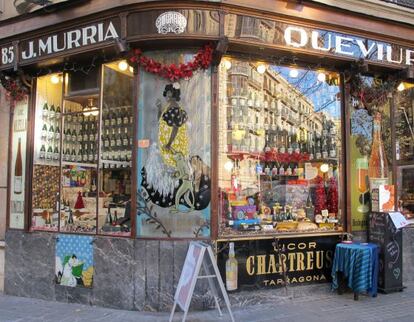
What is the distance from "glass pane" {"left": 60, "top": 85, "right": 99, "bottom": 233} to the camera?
7784 millimetres

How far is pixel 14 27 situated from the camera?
26.9 ft

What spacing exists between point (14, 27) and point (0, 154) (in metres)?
2.19

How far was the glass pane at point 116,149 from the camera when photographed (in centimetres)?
732

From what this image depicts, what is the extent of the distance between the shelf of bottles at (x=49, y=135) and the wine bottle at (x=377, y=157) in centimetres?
523

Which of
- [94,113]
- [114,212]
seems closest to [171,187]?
[114,212]

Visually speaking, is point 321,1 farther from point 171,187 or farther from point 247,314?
point 247,314

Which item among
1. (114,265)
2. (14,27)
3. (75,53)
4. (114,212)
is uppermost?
(14,27)

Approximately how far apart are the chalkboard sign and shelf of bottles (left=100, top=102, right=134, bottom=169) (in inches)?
157

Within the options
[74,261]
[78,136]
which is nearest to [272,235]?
[74,261]

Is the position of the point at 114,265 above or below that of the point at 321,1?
below

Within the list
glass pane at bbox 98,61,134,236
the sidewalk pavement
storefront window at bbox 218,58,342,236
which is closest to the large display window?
glass pane at bbox 98,61,134,236

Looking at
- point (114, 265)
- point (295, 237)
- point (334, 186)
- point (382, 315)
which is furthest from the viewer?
point (334, 186)

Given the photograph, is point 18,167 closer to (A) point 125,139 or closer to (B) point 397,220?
(A) point 125,139

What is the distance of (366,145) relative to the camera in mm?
8508
